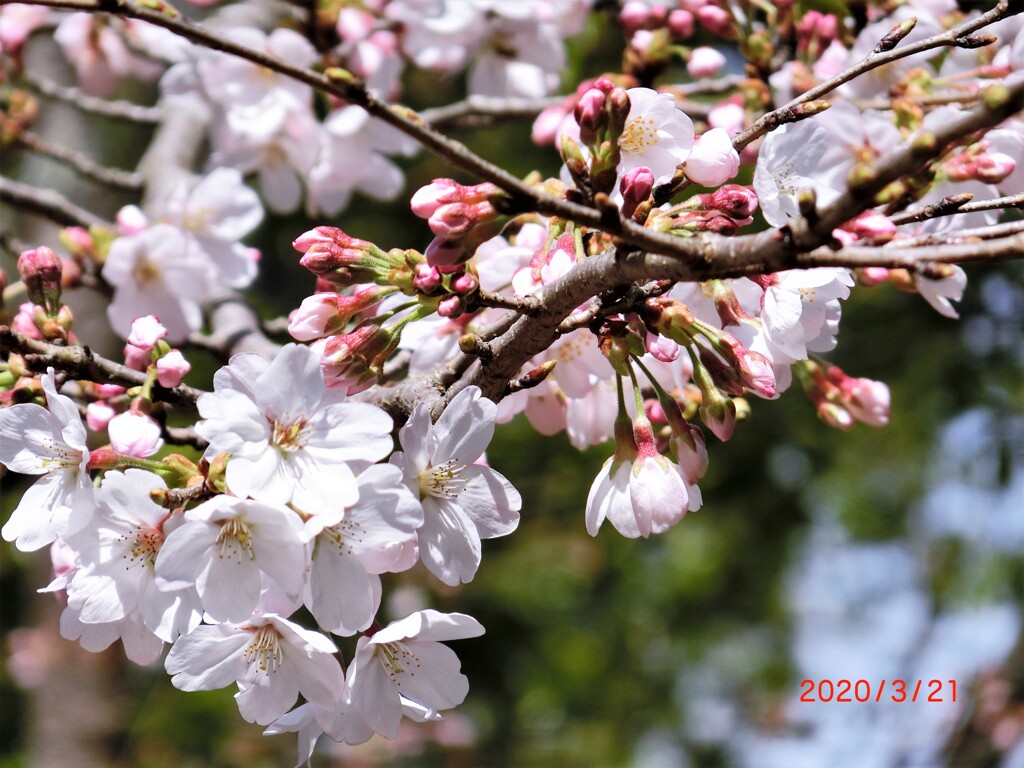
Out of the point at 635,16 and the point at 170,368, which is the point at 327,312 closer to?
the point at 170,368

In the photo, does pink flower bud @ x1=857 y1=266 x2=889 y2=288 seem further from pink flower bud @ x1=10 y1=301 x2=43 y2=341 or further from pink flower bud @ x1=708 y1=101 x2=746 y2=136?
pink flower bud @ x1=10 y1=301 x2=43 y2=341

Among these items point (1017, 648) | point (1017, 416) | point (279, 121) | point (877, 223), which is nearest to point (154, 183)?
point (279, 121)

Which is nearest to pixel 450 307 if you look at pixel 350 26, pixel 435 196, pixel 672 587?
pixel 435 196

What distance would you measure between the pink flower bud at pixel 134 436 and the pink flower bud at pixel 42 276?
0.27 m

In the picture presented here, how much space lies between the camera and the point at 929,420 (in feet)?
11.4

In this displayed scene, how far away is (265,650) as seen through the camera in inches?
42.8

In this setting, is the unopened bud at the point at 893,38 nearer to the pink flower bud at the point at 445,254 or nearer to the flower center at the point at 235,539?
the pink flower bud at the point at 445,254

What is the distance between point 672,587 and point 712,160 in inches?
162

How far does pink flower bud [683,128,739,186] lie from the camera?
1.12 meters

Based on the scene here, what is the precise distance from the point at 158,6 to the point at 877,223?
810 mm

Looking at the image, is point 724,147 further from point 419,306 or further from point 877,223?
point 419,306

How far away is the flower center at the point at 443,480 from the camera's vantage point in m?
1.07

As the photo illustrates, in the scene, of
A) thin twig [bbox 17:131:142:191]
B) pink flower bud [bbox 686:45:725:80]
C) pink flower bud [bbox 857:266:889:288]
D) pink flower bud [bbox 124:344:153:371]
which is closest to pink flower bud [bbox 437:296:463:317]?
pink flower bud [bbox 124:344:153:371]

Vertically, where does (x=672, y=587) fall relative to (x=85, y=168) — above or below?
below
